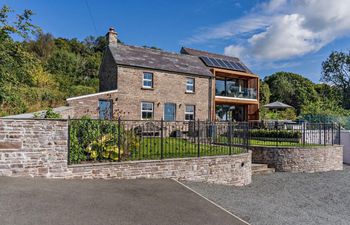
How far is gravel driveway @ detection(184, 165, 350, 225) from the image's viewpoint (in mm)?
6613

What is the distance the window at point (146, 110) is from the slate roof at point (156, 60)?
2874mm

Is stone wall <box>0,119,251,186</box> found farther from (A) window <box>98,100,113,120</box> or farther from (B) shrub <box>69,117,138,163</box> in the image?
(A) window <box>98,100,113,120</box>

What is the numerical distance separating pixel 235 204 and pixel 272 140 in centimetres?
1094

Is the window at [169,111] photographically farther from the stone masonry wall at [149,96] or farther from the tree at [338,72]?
the tree at [338,72]

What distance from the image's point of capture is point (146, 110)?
1911 centimetres

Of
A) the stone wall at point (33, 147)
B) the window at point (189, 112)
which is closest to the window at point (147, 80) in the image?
the window at point (189, 112)

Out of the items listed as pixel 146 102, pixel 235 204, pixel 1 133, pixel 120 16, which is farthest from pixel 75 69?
pixel 235 204

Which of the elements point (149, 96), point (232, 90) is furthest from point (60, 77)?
point (232, 90)

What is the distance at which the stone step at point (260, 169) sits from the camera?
12352 mm

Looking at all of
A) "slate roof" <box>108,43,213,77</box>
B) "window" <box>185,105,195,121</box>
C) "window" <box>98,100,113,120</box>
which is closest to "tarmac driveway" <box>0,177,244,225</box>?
"window" <box>98,100,113,120</box>

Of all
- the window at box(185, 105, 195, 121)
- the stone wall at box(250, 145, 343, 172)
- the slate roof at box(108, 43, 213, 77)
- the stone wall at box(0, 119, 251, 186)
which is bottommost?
the stone wall at box(250, 145, 343, 172)

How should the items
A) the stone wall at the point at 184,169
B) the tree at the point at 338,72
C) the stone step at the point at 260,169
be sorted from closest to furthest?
the stone wall at the point at 184,169, the stone step at the point at 260,169, the tree at the point at 338,72

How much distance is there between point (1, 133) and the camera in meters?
6.57

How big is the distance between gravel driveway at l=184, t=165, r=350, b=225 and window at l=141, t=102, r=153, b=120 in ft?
32.6
